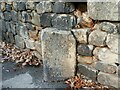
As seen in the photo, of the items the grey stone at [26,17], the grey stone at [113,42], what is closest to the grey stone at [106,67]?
the grey stone at [113,42]

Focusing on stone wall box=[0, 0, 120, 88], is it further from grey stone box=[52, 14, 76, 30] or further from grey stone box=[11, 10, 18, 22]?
grey stone box=[11, 10, 18, 22]

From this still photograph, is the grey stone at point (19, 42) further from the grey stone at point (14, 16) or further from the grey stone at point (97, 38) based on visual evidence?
the grey stone at point (97, 38)

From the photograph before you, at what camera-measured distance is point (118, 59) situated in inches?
120

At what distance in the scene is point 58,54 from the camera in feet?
11.6

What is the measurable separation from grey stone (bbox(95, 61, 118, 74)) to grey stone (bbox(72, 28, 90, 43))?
369mm

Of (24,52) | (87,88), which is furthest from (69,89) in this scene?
(24,52)

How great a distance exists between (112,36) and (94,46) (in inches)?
14.0

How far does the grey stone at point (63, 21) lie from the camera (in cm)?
350

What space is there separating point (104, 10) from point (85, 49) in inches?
24.6

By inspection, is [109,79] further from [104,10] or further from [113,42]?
[104,10]

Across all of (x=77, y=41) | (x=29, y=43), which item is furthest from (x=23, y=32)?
(x=77, y=41)

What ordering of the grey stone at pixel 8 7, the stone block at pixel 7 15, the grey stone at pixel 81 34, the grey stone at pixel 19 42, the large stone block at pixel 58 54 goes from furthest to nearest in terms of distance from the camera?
the stone block at pixel 7 15, the grey stone at pixel 8 7, the grey stone at pixel 19 42, the large stone block at pixel 58 54, the grey stone at pixel 81 34

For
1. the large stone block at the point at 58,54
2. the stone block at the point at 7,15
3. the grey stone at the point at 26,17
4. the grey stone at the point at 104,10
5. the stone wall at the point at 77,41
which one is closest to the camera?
the grey stone at the point at 104,10

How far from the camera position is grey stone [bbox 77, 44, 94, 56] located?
3338 mm
